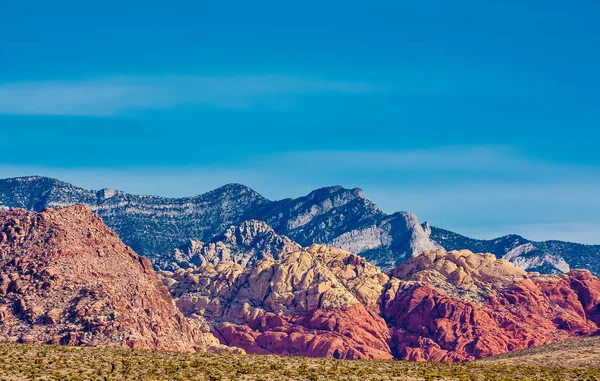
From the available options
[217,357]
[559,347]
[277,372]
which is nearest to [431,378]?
[277,372]

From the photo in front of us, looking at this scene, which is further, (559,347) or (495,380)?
(559,347)

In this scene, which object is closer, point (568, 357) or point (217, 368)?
point (217, 368)

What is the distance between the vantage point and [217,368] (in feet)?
385

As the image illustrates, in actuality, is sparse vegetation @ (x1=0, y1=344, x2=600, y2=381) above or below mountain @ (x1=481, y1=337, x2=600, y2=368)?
below

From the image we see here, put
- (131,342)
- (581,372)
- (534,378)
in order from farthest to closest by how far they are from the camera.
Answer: (131,342) < (581,372) < (534,378)

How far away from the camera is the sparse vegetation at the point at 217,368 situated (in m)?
111

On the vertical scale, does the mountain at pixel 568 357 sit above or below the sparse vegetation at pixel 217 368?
above

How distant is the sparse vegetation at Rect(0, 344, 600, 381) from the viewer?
4368 inches

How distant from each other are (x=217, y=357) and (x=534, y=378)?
34.3m

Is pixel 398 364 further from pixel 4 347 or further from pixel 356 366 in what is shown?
pixel 4 347

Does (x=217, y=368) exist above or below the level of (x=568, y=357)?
below

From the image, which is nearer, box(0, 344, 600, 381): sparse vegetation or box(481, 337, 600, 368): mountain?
box(0, 344, 600, 381): sparse vegetation

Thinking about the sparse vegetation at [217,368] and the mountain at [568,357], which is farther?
the mountain at [568,357]

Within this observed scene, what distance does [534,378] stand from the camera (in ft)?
403
